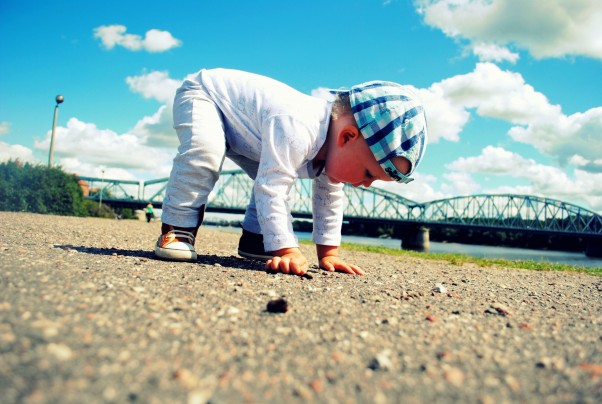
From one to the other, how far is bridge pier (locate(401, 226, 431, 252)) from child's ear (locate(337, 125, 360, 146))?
45310 millimetres

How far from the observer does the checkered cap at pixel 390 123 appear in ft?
8.93

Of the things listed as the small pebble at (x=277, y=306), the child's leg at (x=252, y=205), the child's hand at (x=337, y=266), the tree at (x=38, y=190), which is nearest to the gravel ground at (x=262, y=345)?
the small pebble at (x=277, y=306)

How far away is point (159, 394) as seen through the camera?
2.95ft

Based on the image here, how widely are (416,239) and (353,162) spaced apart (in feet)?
155

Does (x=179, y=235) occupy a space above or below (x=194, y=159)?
below

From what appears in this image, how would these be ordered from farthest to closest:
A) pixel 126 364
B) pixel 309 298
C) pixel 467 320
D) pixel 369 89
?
pixel 369 89, pixel 309 298, pixel 467 320, pixel 126 364

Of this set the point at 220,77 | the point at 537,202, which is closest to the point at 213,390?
the point at 220,77

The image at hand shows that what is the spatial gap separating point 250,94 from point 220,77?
1.25 feet

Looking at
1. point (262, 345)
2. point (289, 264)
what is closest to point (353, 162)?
point (289, 264)

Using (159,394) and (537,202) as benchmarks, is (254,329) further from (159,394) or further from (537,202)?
(537,202)

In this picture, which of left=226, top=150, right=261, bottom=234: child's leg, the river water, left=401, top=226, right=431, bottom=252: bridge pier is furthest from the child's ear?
left=401, top=226, right=431, bottom=252: bridge pier

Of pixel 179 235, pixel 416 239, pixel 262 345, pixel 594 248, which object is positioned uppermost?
pixel 594 248

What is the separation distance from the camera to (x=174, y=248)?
9.78ft

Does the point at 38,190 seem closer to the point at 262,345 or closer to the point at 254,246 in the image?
the point at 254,246
